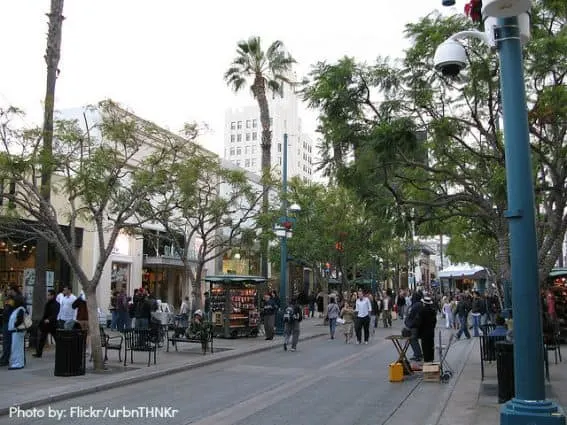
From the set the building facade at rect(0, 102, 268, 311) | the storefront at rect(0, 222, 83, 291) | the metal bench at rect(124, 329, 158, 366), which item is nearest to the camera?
the metal bench at rect(124, 329, 158, 366)

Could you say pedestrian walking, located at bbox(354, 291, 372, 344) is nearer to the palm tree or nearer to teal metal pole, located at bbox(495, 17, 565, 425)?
the palm tree

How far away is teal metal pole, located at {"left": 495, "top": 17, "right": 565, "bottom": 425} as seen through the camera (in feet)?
17.6

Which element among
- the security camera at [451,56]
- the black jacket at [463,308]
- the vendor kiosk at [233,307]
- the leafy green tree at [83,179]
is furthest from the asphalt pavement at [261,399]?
the black jacket at [463,308]

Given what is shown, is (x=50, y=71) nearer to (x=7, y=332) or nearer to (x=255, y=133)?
(x=7, y=332)

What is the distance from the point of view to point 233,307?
23.2 metres

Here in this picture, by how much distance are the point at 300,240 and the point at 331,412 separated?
24.2m

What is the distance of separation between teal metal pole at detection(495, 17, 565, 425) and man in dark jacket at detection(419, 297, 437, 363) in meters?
8.51

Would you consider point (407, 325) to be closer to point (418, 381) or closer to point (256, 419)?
point (418, 381)

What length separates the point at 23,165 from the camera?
1360 centimetres

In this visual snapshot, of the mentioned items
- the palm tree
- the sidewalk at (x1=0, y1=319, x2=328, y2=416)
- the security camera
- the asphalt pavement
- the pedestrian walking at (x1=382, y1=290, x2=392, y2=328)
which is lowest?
the asphalt pavement

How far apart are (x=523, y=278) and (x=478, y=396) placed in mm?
5593

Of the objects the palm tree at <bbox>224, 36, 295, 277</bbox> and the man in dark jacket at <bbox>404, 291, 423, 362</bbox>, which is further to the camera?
the palm tree at <bbox>224, 36, 295, 277</bbox>

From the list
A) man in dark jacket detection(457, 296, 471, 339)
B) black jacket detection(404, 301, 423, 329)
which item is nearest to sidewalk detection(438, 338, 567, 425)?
black jacket detection(404, 301, 423, 329)

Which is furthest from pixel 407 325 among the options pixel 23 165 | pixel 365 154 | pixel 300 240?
pixel 300 240
